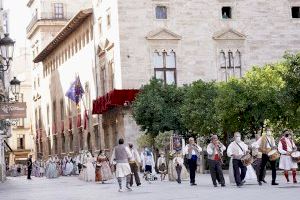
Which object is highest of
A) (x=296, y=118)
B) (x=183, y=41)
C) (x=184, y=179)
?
(x=183, y=41)

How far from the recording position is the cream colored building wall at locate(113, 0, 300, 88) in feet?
148

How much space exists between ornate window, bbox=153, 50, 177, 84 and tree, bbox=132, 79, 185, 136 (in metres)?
3.11

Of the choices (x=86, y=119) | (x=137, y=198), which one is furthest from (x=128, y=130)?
(x=137, y=198)

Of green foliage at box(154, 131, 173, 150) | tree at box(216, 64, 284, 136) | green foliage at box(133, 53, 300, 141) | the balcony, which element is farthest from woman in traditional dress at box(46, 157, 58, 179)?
the balcony

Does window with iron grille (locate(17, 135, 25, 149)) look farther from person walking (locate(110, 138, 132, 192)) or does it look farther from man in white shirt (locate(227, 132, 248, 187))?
man in white shirt (locate(227, 132, 248, 187))

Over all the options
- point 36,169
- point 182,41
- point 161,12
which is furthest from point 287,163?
point 36,169

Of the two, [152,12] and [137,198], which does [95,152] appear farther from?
[137,198]

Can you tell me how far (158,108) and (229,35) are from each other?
8682 millimetres

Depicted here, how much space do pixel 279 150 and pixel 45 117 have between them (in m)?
53.2

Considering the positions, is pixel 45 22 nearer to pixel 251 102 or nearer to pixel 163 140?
pixel 163 140

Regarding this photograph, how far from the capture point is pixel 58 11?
73875 millimetres

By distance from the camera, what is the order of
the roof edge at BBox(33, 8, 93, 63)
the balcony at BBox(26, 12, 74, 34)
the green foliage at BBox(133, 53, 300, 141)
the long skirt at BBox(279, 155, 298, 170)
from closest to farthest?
the long skirt at BBox(279, 155, 298, 170), the green foliage at BBox(133, 53, 300, 141), the roof edge at BBox(33, 8, 93, 63), the balcony at BBox(26, 12, 74, 34)

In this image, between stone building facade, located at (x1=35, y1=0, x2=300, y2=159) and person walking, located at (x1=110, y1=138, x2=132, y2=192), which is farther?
stone building facade, located at (x1=35, y1=0, x2=300, y2=159)

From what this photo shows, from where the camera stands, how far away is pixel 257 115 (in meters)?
35.1
